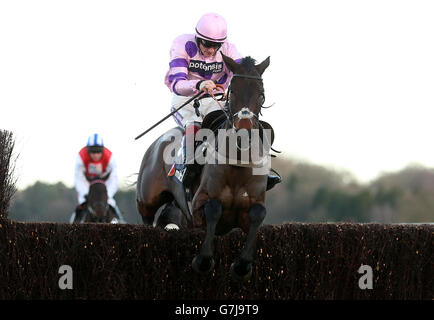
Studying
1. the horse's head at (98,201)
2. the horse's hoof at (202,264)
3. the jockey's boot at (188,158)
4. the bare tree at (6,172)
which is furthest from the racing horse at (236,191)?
the horse's head at (98,201)

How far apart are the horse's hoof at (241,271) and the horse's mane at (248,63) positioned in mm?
1505

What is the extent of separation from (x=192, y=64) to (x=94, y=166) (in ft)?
20.3

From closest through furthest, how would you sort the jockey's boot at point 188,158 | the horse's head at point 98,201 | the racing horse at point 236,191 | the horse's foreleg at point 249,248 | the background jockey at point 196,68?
the racing horse at point 236,191
the horse's foreleg at point 249,248
the jockey's boot at point 188,158
the background jockey at point 196,68
the horse's head at point 98,201

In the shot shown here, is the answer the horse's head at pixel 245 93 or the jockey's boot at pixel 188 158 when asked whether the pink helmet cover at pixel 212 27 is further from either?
the horse's head at pixel 245 93

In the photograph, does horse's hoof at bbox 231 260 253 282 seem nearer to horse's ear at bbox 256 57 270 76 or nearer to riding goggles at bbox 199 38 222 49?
horse's ear at bbox 256 57 270 76

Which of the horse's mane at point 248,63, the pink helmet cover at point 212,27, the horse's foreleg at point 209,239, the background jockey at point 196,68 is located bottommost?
the horse's foreleg at point 209,239

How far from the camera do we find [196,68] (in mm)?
7824

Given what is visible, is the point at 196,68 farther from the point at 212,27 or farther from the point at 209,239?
the point at 209,239

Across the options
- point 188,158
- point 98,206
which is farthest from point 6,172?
point 98,206

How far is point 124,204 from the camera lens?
88.5 ft

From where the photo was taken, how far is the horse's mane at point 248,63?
6.65m
